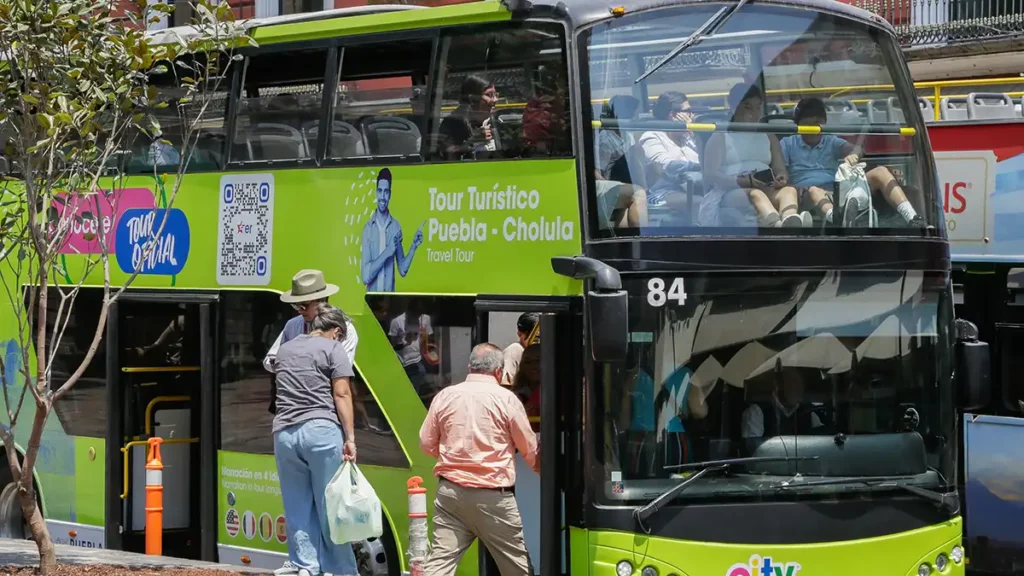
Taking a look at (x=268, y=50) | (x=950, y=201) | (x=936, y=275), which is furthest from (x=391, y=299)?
(x=950, y=201)

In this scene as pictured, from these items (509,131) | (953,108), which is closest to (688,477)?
(509,131)

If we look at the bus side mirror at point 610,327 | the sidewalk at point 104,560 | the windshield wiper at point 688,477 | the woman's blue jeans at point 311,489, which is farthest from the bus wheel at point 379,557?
the bus side mirror at point 610,327

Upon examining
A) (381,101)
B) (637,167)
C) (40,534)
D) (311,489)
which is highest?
(381,101)

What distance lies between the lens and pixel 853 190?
29.0 ft

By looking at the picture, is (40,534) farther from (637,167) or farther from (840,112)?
(840,112)

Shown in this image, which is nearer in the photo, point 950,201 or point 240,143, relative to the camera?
point 240,143

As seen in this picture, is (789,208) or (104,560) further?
(104,560)

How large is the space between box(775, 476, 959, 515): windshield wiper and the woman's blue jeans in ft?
8.95

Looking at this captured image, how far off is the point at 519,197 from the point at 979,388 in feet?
9.83

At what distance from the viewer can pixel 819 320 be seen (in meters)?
8.60

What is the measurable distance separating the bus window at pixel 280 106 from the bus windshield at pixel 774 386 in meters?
3.00

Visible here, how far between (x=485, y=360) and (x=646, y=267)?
1.05 m

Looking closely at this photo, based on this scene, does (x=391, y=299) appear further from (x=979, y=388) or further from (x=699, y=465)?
(x=979, y=388)

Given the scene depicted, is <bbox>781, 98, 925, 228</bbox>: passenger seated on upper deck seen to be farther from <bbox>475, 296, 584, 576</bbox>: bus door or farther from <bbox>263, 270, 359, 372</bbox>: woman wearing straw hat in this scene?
<bbox>263, 270, 359, 372</bbox>: woman wearing straw hat
